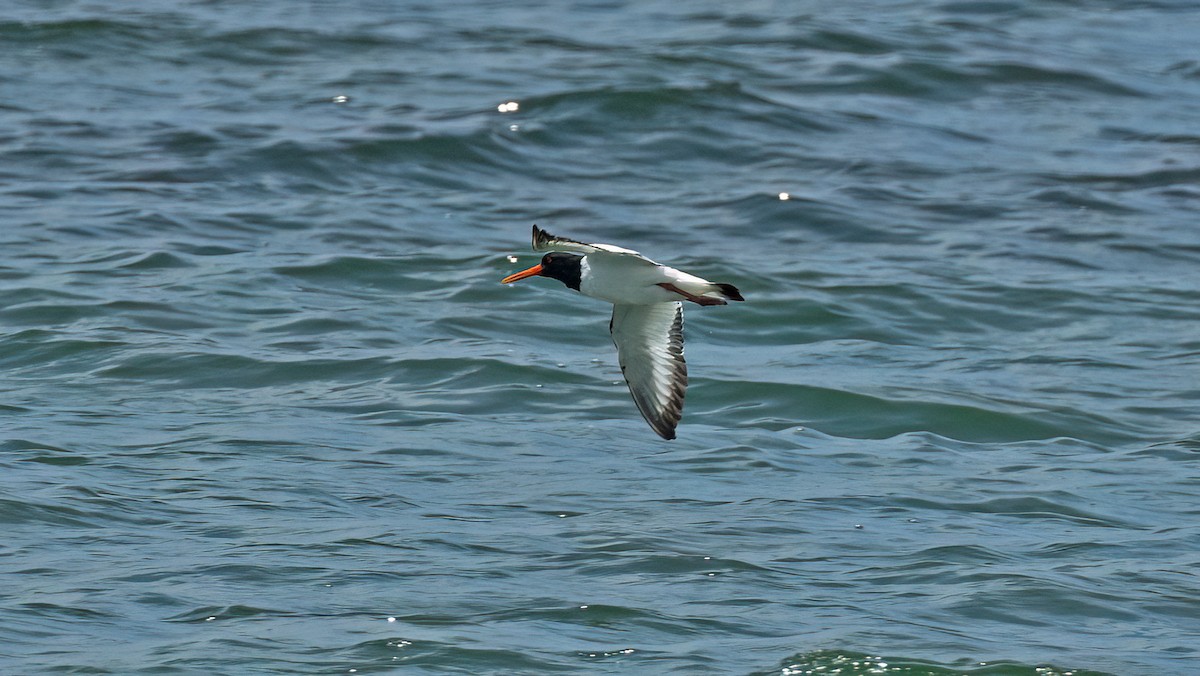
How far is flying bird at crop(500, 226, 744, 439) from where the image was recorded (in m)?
8.18

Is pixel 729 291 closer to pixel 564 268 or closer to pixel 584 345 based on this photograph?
pixel 564 268

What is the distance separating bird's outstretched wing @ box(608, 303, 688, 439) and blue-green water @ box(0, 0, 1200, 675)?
2.34 ft

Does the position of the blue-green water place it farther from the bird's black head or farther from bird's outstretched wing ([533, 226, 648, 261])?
bird's outstretched wing ([533, 226, 648, 261])

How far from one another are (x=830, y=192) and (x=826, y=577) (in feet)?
24.2

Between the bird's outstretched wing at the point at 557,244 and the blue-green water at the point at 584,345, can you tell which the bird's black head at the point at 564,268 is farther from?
the blue-green water at the point at 584,345

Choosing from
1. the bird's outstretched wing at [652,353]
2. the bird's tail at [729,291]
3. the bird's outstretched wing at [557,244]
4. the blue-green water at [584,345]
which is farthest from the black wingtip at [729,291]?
the blue-green water at [584,345]

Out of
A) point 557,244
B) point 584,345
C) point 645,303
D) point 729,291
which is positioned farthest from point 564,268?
point 584,345

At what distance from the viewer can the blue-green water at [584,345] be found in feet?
26.7

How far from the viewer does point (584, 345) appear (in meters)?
12.4

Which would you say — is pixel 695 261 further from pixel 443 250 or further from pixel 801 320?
pixel 443 250

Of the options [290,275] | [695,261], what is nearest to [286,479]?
[290,275]

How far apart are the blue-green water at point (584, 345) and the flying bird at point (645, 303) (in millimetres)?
716

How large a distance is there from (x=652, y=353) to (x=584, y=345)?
3.36m

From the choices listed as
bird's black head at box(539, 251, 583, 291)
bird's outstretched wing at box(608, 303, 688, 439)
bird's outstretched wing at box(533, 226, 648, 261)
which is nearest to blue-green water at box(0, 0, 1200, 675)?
bird's outstretched wing at box(608, 303, 688, 439)
